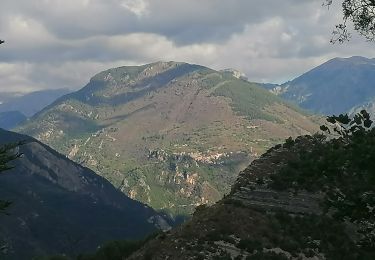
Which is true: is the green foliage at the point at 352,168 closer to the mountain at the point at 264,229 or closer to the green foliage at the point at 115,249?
the mountain at the point at 264,229

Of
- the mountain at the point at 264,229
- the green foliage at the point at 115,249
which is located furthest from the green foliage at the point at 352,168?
the green foliage at the point at 115,249

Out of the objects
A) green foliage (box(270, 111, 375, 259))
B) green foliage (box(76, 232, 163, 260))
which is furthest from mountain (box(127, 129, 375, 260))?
green foliage (box(76, 232, 163, 260))

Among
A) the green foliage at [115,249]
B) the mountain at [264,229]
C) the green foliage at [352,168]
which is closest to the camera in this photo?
the green foliage at [352,168]

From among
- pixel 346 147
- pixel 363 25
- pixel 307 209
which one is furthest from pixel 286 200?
pixel 346 147

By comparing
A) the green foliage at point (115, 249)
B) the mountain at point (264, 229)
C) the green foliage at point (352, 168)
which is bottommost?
the green foliage at point (115, 249)

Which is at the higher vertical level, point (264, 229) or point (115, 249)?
point (264, 229)

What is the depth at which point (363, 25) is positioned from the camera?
18469mm

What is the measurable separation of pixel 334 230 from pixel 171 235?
535 inches

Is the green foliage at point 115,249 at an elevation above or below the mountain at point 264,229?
below

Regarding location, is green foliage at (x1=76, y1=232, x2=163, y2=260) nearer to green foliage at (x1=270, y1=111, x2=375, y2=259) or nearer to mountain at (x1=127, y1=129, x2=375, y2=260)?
mountain at (x1=127, y1=129, x2=375, y2=260)

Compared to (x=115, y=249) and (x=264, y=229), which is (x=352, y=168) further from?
(x=115, y=249)

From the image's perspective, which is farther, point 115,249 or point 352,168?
point 115,249

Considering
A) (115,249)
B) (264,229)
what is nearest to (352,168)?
(264,229)

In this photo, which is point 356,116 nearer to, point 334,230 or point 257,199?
point 334,230
